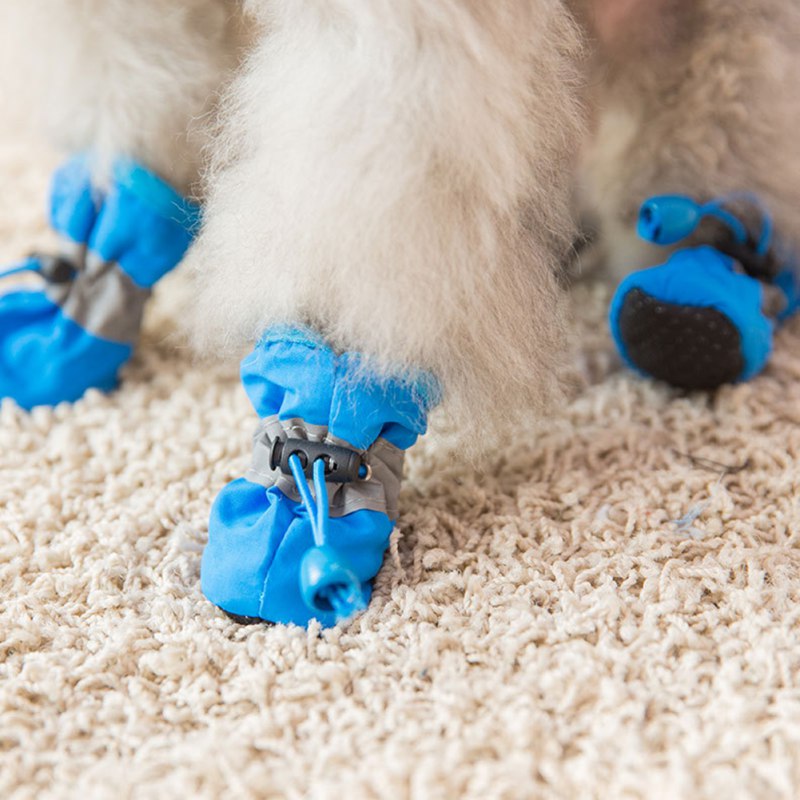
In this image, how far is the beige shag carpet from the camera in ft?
1.43

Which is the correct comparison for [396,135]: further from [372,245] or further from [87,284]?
[87,284]

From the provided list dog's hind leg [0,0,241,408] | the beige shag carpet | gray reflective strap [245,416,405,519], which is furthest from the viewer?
dog's hind leg [0,0,241,408]

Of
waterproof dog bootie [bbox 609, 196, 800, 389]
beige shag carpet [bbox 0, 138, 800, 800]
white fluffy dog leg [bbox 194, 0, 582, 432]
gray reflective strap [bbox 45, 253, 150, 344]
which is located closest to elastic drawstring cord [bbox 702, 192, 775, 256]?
waterproof dog bootie [bbox 609, 196, 800, 389]

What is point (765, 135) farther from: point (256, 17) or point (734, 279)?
point (256, 17)

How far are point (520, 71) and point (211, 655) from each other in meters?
0.36

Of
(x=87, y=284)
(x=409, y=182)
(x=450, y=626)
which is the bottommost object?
(x=450, y=626)

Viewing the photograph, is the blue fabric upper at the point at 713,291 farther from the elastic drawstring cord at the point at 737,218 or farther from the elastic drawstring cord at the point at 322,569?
the elastic drawstring cord at the point at 322,569

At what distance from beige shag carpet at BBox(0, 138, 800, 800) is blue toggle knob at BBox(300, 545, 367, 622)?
18mm

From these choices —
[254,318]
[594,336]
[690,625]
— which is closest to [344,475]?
[254,318]

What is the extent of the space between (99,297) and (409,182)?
360mm

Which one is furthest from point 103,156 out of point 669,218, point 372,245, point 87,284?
point 669,218

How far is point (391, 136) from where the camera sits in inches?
18.8

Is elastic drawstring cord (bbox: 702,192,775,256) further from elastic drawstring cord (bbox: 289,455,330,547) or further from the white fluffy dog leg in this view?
elastic drawstring cord (bbox: 289,455,330,547)

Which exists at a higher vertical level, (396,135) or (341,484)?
(396,135)
